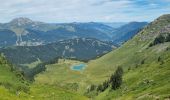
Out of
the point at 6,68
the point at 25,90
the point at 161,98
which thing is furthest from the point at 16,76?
the point at 161,98

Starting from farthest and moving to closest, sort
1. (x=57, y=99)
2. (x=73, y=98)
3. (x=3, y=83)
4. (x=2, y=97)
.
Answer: (x=73, y=98)
(x=57, y=99)
(x=3, y=83)
(x=2, y=97)

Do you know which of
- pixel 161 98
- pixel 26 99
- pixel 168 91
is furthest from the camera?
pixel 26 99

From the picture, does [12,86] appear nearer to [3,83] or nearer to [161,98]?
[3,83]

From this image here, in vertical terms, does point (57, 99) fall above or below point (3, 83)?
below

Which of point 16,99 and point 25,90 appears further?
point 25,90

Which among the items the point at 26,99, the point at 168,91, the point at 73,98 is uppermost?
the point at 168,91

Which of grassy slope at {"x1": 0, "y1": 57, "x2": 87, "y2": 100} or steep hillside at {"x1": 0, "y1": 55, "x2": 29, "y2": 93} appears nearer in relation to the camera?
grassy slope at {"x1": 0, "y1": 57, "x2": 87, "y2": 100}

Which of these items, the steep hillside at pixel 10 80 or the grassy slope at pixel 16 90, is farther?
the steep hillside at pixel 10 80

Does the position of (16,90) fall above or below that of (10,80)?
below

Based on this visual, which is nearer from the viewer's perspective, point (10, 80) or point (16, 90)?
point (16, 90)

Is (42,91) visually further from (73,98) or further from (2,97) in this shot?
(2,97)
